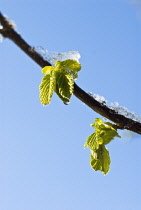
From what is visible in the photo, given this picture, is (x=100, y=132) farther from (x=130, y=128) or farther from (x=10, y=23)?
(x=10, y=23)

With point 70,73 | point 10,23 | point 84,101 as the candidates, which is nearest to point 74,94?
point 84,101

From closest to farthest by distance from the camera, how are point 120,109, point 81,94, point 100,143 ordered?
1. point 81,94
2. point 120,109
3. point 100,143

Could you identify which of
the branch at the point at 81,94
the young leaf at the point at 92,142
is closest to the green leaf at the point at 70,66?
the branch at the point at 81,94

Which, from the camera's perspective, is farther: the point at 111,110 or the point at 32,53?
the point at 111,110

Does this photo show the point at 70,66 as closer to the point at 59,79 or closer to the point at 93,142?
the point at 59,79

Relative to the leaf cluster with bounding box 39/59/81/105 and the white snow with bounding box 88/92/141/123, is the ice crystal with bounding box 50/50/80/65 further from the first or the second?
the white snow with bounding box 88/92/141/123

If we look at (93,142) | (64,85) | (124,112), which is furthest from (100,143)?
(64,85)

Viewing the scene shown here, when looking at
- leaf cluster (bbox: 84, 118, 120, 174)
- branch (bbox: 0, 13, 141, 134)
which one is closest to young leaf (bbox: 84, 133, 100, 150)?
leaf cluster (bbox: 84, 118, 120, 174)
